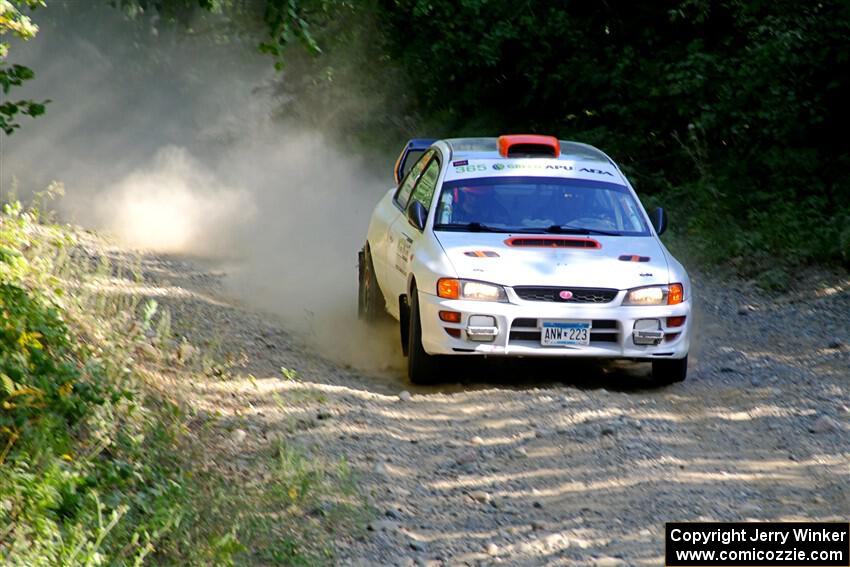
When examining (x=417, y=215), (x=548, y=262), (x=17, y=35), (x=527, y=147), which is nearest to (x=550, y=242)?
(x=548, y=262)

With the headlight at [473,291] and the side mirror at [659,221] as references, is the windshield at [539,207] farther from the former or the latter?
the headlight at [473,291]

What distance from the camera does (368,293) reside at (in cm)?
1219

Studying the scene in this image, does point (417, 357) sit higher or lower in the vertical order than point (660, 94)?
lower

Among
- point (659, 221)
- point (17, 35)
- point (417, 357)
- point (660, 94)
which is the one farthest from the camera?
point (660, 94)

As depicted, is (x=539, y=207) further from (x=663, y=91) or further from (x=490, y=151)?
(x=663, y=91)

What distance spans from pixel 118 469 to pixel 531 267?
3815 mm

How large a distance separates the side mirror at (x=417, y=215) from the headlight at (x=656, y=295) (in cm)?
168

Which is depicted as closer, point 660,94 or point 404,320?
point 404,320

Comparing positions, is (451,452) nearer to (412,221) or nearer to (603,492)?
(603,492)

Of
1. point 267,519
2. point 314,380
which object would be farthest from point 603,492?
point 314,380

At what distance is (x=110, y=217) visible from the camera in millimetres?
18047

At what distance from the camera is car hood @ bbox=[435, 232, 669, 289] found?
32.0 feet

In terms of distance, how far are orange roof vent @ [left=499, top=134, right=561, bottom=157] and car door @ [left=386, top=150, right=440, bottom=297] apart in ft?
1.83

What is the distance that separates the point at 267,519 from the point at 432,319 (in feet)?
10.4
